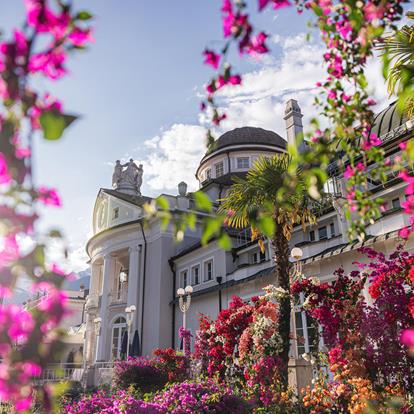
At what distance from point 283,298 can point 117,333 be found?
21843 millimetres

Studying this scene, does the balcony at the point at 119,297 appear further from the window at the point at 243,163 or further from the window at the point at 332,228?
the window at the point at 332,228

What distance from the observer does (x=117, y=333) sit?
2936cm

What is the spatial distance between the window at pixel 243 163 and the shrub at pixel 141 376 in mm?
21172

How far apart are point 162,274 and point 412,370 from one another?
21.8 metres

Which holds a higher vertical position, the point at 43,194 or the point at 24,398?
the point at 43,194

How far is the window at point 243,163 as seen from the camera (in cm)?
3444

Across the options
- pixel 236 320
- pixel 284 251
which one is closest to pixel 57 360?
pixel 284 251

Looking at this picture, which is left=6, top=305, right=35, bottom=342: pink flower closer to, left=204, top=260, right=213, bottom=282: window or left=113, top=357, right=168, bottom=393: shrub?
left=113, top=357, right=168, bottom=393: shrub

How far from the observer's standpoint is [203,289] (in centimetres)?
2419

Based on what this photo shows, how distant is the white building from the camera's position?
16.2 meters

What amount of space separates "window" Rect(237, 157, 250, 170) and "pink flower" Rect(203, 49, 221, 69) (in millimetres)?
31994

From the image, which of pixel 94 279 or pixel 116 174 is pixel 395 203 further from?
pixel 116 174

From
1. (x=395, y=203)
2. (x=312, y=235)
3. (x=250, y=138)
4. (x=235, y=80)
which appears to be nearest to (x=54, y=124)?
(x=235, y=80)

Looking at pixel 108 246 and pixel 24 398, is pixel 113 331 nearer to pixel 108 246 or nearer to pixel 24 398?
pixel 108 246
